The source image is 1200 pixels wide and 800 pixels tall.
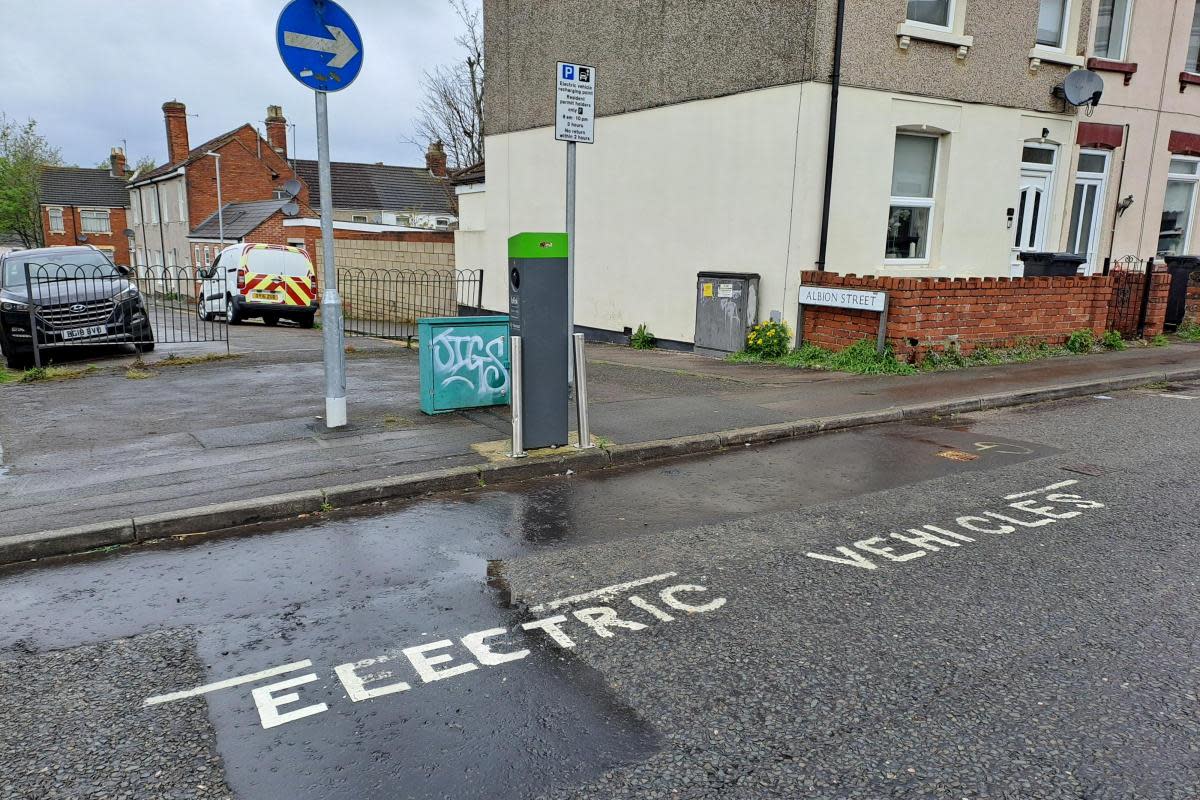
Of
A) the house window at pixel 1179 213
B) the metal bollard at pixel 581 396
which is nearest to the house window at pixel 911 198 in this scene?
the metal bollard at pixel 581 396

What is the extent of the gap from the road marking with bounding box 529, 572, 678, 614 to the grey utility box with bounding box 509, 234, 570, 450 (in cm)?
241

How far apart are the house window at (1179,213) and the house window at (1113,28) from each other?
3303mm

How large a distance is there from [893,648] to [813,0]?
9.78m

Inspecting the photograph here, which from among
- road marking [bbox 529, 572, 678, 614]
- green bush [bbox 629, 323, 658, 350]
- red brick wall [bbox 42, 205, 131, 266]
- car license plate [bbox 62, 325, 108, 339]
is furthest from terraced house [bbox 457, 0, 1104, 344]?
red brick wall [bbox 42, 205, 131, 266]

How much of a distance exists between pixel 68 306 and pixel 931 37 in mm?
13200

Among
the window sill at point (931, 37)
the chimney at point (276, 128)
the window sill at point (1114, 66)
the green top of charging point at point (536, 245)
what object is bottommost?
the green top of charging point at point (536, 245)

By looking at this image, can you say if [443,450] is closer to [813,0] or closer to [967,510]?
[967,510]

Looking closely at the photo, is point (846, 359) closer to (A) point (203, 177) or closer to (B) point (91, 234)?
(A) point (203, 177)

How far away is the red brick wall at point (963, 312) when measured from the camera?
10.7 m

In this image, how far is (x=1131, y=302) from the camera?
45.7 feet

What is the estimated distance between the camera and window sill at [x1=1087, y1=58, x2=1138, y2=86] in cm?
1471

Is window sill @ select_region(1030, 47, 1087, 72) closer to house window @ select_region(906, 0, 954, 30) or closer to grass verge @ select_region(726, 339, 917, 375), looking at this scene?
house window @ select_region(906, 0, 954, 30)

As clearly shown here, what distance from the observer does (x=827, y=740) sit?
3008 mm

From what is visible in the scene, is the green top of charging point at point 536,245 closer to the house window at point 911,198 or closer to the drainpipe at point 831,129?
the drainpipe at point 831,129
